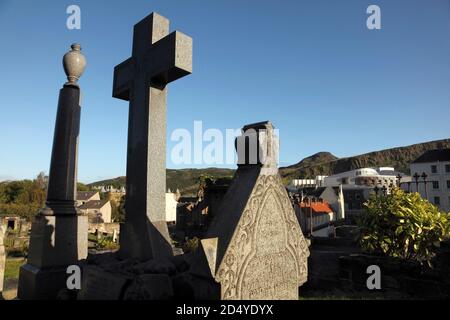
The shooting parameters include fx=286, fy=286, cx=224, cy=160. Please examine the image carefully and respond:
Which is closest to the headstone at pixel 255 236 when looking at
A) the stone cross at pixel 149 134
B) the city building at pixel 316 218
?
the stone cross at pixel 149 134

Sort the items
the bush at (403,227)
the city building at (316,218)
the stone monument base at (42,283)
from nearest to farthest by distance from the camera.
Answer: the stone monument base at (42,283) < the bush at (403,227) < the city building at (316,218)

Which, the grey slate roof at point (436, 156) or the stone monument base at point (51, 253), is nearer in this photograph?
the stone monument base at point (51, 253)

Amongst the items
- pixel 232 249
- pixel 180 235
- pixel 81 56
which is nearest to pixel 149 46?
pixel 81 56

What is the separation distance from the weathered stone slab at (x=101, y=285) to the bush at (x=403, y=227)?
7631 millimetres

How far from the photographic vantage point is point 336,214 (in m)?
48.2

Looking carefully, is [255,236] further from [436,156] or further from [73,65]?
[436,156]

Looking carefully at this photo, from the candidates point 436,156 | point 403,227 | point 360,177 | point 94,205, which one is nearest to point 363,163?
point 360,177

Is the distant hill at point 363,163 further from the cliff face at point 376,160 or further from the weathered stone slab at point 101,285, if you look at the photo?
the weathered stone slab at point 101,285

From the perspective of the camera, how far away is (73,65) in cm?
706

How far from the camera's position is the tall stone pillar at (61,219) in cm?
576

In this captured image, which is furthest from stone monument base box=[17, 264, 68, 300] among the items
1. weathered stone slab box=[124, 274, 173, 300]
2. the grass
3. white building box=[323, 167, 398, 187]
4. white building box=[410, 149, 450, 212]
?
white building box=[323, 167, 398, 187]

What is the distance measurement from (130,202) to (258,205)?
2726 mm

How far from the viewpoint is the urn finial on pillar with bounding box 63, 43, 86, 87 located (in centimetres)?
703

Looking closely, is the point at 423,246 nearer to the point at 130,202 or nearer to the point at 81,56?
the point at 130,202
